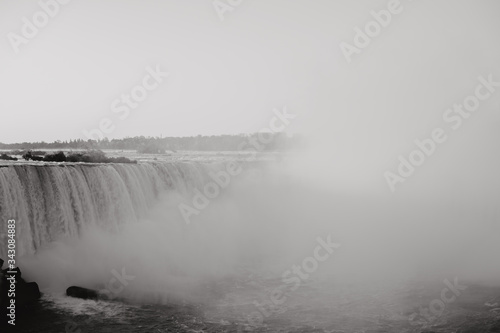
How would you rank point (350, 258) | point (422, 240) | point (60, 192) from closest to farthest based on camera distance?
point (60, 192), point (350, 258), point (422, 240)

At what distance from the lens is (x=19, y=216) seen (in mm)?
13406

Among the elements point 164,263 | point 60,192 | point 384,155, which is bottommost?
point 164,263

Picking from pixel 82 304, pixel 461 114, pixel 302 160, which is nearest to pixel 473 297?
pixel 82 304

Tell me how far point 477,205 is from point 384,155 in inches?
367

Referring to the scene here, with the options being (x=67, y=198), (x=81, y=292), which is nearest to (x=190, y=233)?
(x=67, y=198)

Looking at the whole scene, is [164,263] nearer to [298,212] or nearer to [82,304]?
[82,304]

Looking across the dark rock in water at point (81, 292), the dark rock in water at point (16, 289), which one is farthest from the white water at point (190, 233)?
the dark rock in water at point (16, 289)

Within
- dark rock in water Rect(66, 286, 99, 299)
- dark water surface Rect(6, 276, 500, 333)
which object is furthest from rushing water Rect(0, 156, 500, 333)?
dark rock in water Rect(66, 286, 99, 299)

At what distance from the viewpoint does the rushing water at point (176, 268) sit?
36.1 feet

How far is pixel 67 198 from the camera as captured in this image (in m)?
15.2

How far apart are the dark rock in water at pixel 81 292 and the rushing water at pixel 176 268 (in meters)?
0.30

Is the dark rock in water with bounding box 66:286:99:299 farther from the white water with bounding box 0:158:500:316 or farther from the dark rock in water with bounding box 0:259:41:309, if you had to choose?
the dark rock in water with bounding box 0:259:41:309

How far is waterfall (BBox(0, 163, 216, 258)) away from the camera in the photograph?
43.9 feet

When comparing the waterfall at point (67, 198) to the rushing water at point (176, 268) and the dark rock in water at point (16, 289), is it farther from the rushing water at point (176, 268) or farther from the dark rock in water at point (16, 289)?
the dark rock in water at point (16, 289)
